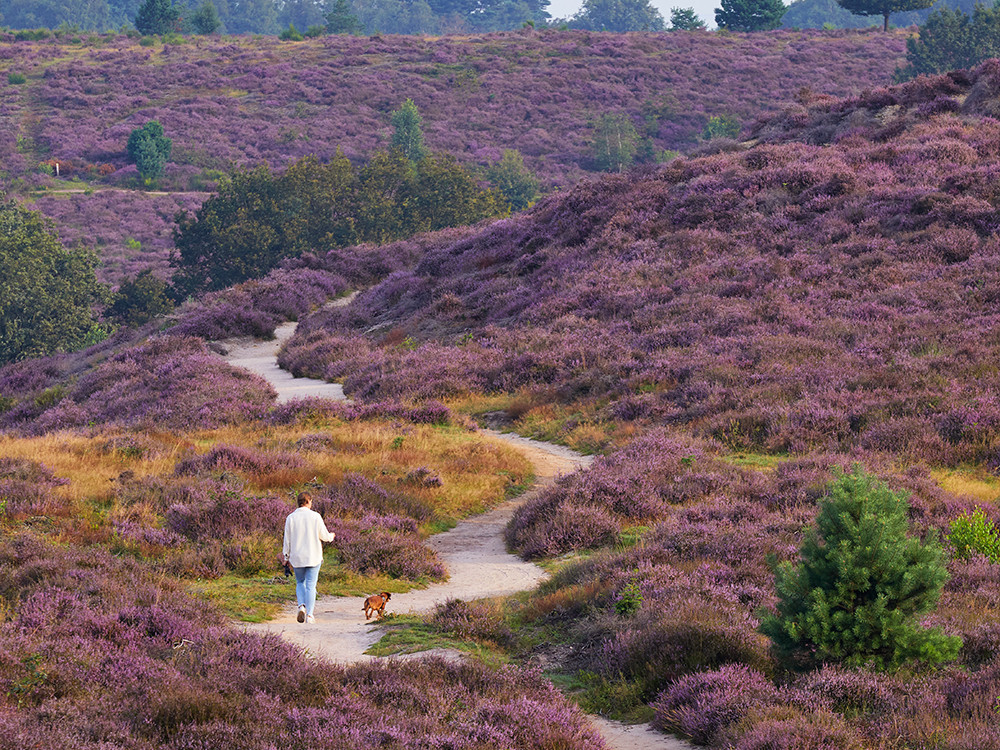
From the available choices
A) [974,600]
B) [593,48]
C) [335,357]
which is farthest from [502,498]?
[593,48]

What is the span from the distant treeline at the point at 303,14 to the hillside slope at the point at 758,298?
5845 inches

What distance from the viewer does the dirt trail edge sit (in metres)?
7.63

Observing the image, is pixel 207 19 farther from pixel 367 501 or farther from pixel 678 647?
pixel 678 647

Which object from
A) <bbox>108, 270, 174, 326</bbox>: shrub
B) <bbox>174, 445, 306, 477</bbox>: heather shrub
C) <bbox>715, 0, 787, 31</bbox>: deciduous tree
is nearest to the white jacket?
<bbox>174, 445, 306, 477</bbox>: heather shrub

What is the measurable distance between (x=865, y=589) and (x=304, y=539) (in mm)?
5984

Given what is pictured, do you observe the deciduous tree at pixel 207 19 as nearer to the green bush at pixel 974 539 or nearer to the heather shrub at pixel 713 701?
the green bush at pixel 974 539

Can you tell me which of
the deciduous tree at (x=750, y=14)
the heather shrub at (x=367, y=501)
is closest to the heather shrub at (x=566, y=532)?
the heather shrub at (x=367, y=501)

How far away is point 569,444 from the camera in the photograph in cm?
2042

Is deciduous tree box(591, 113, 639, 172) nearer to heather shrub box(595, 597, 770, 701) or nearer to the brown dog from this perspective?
the brown dog

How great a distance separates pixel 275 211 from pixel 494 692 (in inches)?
1920

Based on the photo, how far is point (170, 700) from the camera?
6.71m

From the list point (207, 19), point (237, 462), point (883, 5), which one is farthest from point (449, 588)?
point (207, 19)

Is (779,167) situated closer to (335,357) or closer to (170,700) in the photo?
(335,357)

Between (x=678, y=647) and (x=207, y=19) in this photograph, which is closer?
(x=678, y=647)
